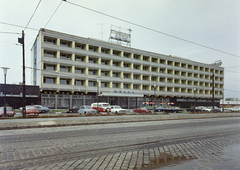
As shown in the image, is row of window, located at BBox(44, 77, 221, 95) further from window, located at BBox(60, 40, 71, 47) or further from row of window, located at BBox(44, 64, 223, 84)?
window, located at BBox(60, 40, 71, 47)

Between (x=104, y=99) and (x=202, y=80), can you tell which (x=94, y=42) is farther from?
(x=202, y=80)

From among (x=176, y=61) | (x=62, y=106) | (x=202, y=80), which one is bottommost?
(x=62, y=106)

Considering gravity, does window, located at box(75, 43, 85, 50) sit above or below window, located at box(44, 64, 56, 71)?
above

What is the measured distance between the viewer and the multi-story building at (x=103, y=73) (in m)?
42.2

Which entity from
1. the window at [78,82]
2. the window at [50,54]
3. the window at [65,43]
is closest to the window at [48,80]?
the window at [50,54]

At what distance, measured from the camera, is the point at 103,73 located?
2007 inches

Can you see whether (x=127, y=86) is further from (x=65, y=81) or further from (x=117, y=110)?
(x=117, y=110)

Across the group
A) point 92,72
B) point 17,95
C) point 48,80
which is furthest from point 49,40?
point 17,95

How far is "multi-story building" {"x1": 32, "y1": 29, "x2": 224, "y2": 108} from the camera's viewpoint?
42250 millimetres

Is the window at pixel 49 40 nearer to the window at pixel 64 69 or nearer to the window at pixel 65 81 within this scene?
the window at pixel 64 69

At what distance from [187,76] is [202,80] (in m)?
8.85

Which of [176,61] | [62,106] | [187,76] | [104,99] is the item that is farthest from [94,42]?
[187,76]

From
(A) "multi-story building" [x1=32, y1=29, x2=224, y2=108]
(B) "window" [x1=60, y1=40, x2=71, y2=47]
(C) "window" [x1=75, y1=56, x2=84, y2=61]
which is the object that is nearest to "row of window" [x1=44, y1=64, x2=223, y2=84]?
(A) "multi-story building" [x1=32, y1=29, x2=224, y2=108]

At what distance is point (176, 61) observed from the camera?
214ft
